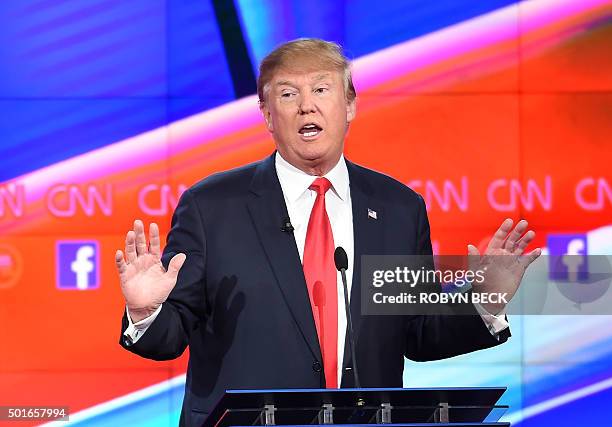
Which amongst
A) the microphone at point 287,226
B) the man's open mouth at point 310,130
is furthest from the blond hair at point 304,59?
the microphone at point 287,226

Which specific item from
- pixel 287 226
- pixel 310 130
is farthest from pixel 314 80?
pixel 287 226

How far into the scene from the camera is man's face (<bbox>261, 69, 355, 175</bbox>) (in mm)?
2896

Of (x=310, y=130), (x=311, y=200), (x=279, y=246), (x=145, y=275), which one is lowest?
(x=145, y=275)

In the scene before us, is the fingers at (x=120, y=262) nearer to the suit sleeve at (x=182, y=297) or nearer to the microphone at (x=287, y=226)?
the suit sleeve at (x=182, y=297)

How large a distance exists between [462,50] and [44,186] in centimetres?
179

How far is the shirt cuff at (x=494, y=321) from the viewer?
Result: 2.63m

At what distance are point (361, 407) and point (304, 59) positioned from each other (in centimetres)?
114

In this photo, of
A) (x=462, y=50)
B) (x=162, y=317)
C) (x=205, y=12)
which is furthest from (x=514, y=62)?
→ (x=162, y=317)

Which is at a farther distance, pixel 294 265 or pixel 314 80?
pixel 314 80

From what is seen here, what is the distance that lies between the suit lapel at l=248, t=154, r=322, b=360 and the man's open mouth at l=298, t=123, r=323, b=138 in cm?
14

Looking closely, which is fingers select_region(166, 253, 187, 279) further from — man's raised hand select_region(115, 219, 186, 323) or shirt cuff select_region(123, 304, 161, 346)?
shirt cuff select_region(123, 304, 161, 346)

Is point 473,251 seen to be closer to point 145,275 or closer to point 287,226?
point 287,226

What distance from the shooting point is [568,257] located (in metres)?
4.29

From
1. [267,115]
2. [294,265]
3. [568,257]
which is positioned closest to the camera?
[294,265]
